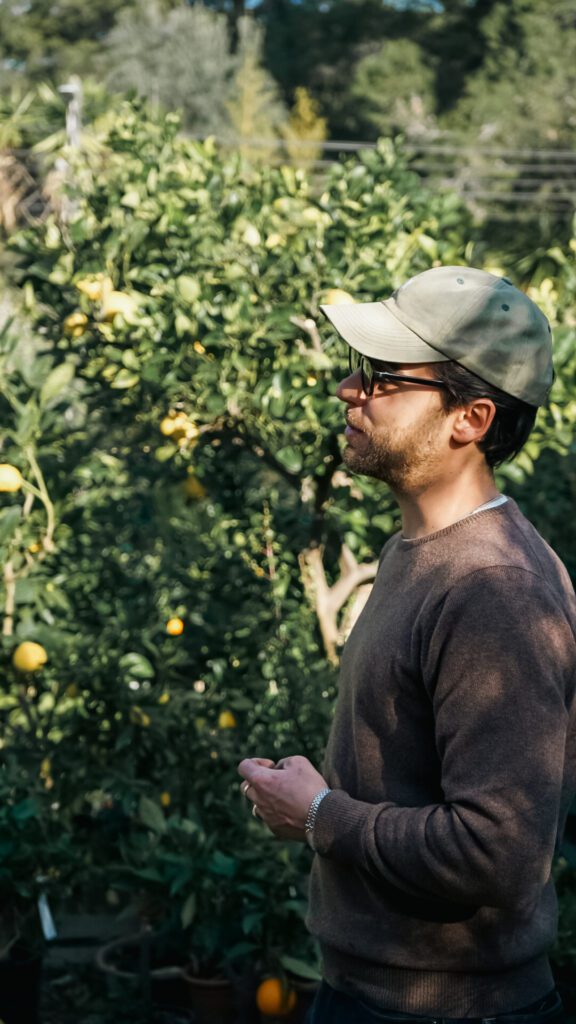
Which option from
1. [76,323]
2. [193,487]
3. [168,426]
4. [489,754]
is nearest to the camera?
[489,754]

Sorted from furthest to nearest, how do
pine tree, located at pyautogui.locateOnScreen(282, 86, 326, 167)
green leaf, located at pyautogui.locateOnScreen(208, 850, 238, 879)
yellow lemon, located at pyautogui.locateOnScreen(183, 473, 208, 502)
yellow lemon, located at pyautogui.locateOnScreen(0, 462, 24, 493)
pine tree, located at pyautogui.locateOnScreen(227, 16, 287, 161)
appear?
pine tree, located at pyautogui.locateOnScreen(227, 16, 287, 161) → pine tree, located at pyautogui.locateOnScreen(282, 86, 326, 167) → yellow lemon, located at pyautogui.locateOnScreen(183, 473, 208, 502) → yellow lemon, located at pyautogui.locateOnScreen(0, 462, 24, 493) → green leaf, located at pyautogui.locateOnScreen(208, 850, 238, 879)

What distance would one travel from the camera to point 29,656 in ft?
10.1

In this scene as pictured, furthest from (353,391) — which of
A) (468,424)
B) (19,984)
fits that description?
(19,984)

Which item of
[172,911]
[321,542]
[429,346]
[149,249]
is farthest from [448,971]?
[149,249]

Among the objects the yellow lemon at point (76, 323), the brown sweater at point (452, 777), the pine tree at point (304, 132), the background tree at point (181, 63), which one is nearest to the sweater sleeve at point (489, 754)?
the brown sweater at point (452, 777)

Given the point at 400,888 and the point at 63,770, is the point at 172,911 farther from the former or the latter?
the point at 400,888

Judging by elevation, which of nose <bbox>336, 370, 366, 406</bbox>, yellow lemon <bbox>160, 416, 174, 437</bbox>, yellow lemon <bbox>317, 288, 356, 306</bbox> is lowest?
yellow lemon <bbox>160, 416, 174, 437</bbox>

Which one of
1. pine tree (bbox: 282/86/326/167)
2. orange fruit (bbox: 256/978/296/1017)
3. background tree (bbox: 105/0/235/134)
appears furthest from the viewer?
background tree (bbox: 105/0/235/134)

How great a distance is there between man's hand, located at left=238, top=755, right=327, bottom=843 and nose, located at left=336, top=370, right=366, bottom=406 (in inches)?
15.9

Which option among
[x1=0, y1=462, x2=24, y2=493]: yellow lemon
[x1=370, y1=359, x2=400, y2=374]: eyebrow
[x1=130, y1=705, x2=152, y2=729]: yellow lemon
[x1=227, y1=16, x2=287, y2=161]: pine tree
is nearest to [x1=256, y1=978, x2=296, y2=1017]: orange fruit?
[x1=130, y1=705, x2=152, y2=729]: yellow lemon

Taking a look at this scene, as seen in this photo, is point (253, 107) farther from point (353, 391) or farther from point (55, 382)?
point (353, 391)

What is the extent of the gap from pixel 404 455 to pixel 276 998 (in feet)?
5.53

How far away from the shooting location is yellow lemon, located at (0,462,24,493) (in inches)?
119

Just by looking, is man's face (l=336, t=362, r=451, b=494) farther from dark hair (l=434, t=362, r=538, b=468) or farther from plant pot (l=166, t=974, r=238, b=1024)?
plant pot (l=166, t=974, r=238, b=1024)
